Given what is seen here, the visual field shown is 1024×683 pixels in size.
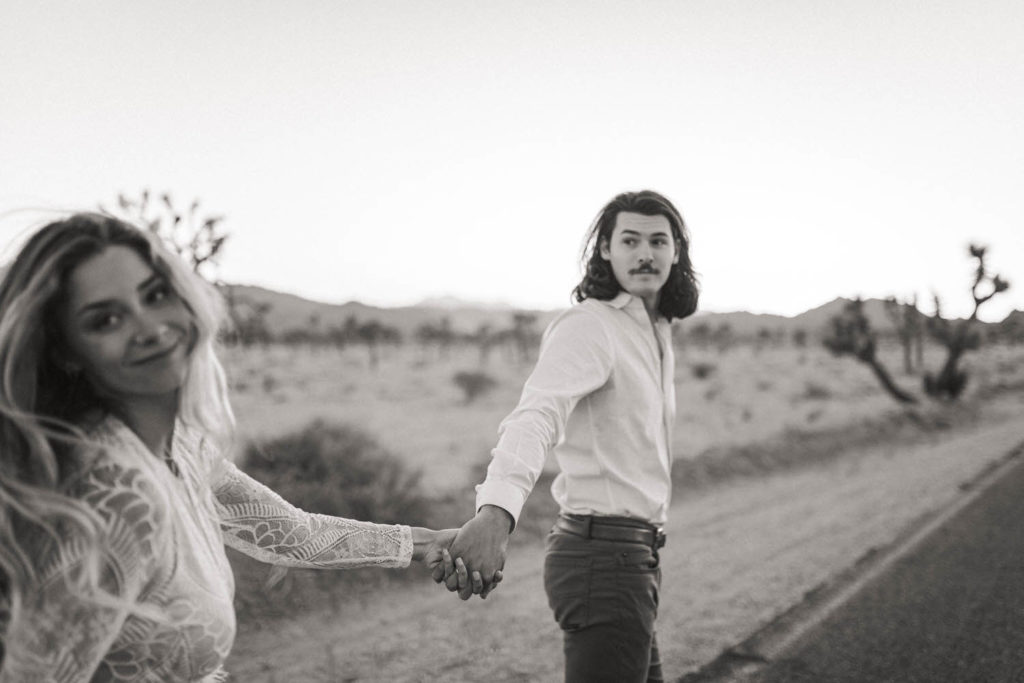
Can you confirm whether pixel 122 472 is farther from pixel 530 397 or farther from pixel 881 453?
pixel 881 453

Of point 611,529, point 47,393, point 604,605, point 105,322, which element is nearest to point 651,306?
point 611,529

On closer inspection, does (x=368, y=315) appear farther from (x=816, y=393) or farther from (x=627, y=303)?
(x=627, y=303)

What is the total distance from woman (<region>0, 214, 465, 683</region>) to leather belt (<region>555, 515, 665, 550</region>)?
49.3 inches

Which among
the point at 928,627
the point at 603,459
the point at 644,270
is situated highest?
the point at 644,270

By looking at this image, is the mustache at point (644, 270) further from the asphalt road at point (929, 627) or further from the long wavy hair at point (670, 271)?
the asphalt road at point (929, 627)

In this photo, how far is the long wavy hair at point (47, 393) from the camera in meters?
1.47

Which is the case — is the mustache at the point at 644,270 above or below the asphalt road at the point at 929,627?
above

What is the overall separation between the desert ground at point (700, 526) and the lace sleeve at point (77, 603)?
3.53m

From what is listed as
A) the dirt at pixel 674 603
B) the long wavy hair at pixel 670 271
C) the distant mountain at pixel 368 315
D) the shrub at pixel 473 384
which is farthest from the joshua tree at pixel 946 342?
the distant mountain at pixel 368 315

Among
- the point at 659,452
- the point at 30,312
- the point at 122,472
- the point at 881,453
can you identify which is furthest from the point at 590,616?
the point at 881,453

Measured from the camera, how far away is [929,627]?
17.7ft

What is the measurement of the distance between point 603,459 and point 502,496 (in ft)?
1.23

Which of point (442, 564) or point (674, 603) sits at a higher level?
point (442, 564)

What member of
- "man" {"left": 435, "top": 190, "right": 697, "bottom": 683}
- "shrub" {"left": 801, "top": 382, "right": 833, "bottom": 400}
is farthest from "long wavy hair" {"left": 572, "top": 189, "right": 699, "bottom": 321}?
A: "shrub" {"left": 801, "top": 382, "right": 833, "bottom": 400}
